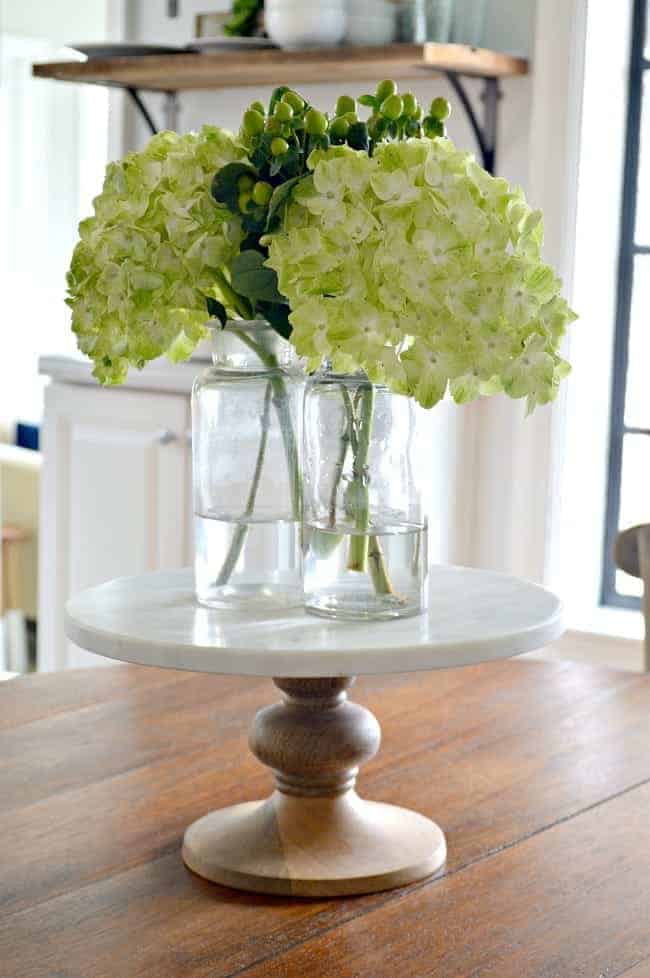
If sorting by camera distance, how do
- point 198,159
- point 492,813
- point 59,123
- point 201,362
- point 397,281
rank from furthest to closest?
point 59,123 → point 201,362 → point 492,813 → point 198,159 → point 397,281

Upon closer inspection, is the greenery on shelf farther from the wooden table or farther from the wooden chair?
the wooden table

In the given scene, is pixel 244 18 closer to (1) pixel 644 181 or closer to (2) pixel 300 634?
(1) pixel 644 181

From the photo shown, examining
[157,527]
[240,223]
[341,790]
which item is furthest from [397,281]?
[157,527]

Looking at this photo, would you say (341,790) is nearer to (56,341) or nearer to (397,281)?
(397,281)

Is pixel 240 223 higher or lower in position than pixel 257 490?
higher

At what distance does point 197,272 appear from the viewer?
1.18m

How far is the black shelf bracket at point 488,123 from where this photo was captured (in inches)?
118

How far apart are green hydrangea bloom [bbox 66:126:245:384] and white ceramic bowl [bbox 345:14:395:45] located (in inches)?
72.0

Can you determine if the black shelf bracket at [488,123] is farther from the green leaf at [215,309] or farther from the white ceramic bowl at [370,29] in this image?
the green leaf at [215,309]

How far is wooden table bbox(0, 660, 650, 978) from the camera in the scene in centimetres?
103

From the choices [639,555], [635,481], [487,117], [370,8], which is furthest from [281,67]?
[639,555]

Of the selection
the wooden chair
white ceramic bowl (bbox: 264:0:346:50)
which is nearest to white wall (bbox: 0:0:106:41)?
white ceramic bowl (bbox: 264:0:346:50)

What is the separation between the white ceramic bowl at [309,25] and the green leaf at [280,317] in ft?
6.13

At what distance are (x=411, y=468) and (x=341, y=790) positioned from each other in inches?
10.2
